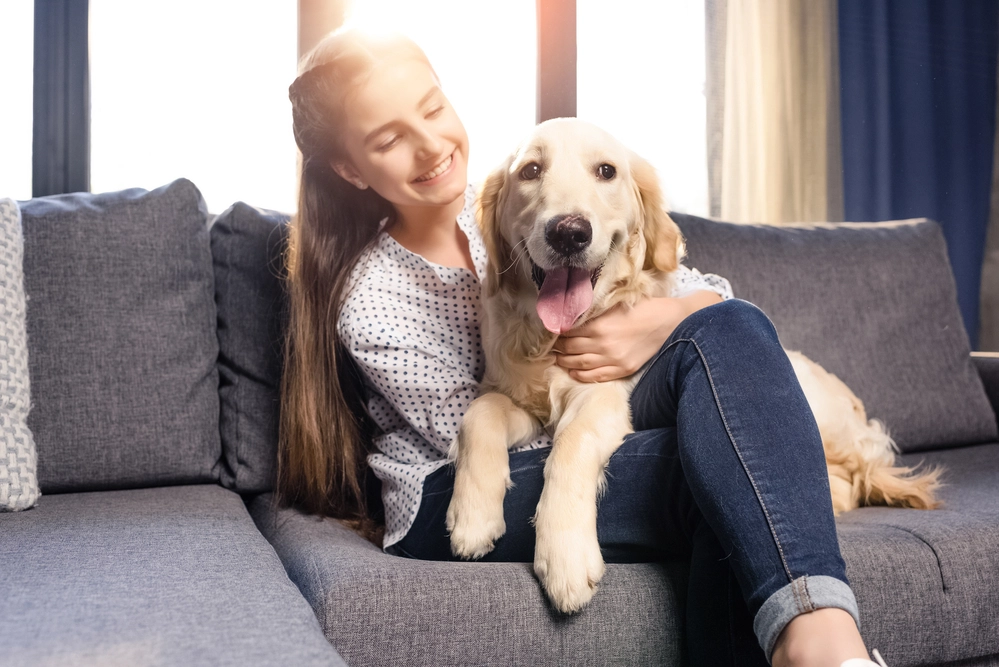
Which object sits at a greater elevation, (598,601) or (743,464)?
(743,464)

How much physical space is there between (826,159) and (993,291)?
0.99 m

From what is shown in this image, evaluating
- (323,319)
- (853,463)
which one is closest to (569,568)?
(323,319)

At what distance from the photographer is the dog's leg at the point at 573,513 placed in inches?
45.9

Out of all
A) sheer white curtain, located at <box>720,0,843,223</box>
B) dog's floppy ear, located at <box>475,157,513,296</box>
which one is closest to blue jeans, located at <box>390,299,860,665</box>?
dog's floppy ear, located at <box>475,157,513,296</box>

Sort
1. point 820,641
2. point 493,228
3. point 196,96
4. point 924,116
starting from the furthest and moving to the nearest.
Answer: point 924,116 → point 196,96 → point 493,228 → point 820,641

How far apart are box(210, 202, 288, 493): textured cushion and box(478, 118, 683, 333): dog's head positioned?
573 millimetres

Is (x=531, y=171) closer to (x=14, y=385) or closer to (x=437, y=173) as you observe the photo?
(x=437, y=173)

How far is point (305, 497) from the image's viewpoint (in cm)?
171

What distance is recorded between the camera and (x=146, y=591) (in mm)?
1068

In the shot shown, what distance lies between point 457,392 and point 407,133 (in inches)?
20.9

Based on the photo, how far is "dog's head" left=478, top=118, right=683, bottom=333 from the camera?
4.63ft

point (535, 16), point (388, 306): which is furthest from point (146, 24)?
point (388, 306)

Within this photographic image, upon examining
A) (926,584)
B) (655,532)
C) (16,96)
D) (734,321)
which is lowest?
(926,584)

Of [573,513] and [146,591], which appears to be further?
[573,513]
